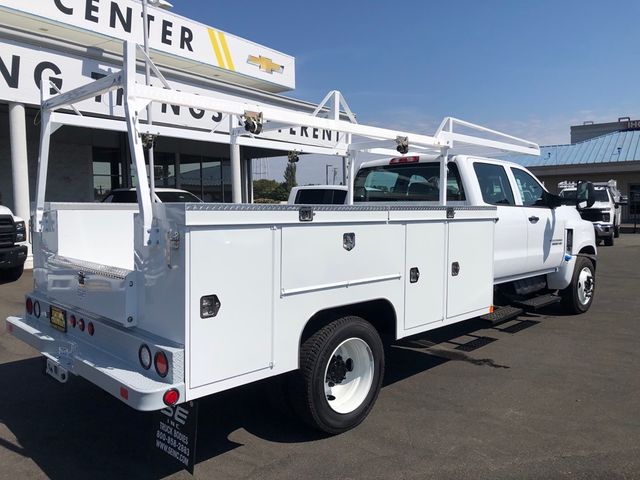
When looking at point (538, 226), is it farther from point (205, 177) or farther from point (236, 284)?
point (205, 177)

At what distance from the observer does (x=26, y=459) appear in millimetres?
3670

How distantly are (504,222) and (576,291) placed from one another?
250cm

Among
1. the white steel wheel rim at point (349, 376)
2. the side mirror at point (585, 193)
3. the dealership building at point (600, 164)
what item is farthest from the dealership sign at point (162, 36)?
the dealership building at point (600, 164)

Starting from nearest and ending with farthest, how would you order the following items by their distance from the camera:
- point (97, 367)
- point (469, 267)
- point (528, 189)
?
point (97, 367)
point (469, 267)
point (528, 189)

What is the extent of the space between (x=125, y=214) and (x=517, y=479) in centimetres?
364

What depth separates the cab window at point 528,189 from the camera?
21.9 feet

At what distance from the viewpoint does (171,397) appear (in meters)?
2.94

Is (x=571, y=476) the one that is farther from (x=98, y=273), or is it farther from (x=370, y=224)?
(x=98, y=273)

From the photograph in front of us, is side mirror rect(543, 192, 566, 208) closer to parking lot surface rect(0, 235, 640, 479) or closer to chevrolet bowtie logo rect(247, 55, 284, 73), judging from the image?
parking lot surface rect(0, 235, 640, 479)

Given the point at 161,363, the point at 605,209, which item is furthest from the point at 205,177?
the point at 161,363

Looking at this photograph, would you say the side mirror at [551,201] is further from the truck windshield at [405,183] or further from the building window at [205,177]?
the building window at [205,177]

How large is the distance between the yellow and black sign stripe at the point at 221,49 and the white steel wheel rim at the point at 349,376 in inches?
658

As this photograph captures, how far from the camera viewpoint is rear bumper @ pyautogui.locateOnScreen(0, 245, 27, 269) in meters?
9.64

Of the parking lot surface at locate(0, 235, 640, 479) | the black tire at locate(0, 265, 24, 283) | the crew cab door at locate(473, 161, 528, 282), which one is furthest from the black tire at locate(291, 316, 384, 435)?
the black tire at locate(0, 265, 24, 283)
